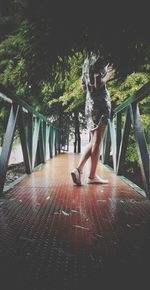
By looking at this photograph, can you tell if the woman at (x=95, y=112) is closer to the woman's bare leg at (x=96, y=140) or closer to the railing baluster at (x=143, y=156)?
the woman's bare leg at (x=96, y=140)

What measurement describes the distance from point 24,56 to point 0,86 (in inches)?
30.8

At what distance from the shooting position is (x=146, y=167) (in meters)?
2.83

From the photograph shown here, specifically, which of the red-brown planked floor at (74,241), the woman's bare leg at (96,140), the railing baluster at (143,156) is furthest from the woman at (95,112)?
the red-brown planked floor at (74,241)

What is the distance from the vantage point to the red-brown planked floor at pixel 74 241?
1.29 m

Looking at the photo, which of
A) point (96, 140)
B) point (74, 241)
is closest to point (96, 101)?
point (96, 140)

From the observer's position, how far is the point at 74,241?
5.64ft

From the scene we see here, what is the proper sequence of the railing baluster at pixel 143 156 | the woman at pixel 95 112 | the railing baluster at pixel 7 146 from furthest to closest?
the woman at pixel 95 112
the railing baluster at pixel 7 146
the railing baluster at pixel 143 156

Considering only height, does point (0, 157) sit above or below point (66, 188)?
above

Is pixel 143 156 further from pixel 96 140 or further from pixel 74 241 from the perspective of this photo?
pixel 74 241

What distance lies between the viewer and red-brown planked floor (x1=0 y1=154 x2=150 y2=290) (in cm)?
129

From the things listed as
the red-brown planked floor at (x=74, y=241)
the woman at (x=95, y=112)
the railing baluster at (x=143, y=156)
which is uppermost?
the woman at (x=95, y=112)

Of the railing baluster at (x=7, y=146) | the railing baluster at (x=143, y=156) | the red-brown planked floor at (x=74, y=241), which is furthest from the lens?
the railing baluster at (x=7, y=146)

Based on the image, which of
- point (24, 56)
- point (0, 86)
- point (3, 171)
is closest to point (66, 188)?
point (3, 171)

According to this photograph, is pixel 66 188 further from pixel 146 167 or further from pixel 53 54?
pixel 53 54
